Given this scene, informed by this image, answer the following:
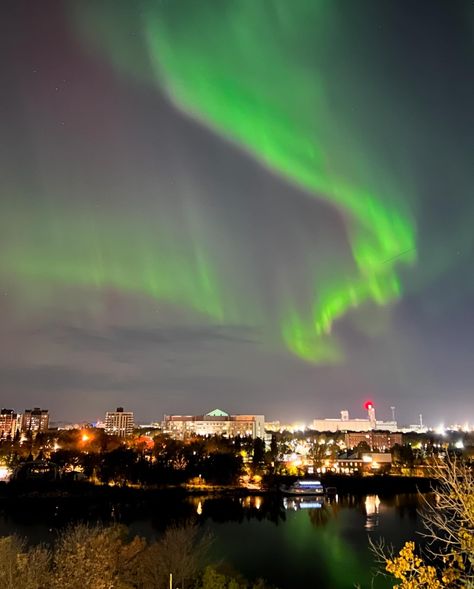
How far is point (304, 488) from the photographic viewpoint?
39.0 m

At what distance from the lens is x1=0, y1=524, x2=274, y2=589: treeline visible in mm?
8156

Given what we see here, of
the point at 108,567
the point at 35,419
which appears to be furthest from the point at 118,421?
the point at 108,567

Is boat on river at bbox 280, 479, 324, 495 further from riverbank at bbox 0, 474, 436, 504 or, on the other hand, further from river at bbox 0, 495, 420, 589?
river at bbox 0, 495, 420, 589

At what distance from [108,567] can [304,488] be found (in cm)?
3216

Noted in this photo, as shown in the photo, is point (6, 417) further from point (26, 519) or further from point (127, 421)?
point (26, 519)

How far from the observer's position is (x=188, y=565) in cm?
1188

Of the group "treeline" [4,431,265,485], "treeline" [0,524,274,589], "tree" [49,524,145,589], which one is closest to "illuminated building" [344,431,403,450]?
"treeline" [4,431,265,485]

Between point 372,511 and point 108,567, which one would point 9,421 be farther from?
point 108,567

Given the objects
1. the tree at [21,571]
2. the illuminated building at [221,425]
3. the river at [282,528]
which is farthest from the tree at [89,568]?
the illuminated building at [221,425]

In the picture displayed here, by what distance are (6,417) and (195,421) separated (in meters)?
36.4

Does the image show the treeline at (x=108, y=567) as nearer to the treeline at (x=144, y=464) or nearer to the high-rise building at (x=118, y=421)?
the treeline at (x=144, y=464)

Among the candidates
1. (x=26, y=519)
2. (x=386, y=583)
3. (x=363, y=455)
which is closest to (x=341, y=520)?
(x=386, y=583)

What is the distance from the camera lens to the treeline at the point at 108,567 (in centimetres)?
816

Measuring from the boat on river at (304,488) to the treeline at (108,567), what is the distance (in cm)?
2723
